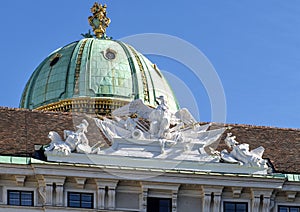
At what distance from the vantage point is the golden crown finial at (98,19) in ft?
414

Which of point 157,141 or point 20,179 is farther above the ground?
point 157,141

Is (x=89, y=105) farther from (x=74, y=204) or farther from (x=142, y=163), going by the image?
(x=74, y=204)

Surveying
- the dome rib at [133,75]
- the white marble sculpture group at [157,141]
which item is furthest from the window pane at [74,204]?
the dome rib at [133,75]

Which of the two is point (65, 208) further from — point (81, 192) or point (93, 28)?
point (93, 28)

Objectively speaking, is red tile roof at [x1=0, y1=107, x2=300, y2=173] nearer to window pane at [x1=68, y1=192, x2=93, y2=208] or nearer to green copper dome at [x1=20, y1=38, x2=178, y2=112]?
window pane at [x1=68, y1=192, x2=93, y2=208]

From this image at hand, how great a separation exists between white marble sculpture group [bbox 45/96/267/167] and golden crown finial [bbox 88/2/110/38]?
2601 cm

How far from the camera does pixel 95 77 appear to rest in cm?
11969

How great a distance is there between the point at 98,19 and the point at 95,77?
7484 mm

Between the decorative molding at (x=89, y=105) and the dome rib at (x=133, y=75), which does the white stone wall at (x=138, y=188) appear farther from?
the dome rib at (x=133, y=75)

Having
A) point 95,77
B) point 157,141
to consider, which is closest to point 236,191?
point 157,141

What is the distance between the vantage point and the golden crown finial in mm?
126219

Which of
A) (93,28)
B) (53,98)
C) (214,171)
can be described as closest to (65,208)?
(214,171)

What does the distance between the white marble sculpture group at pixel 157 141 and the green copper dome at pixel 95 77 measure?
17577mm

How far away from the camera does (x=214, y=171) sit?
9794cm
